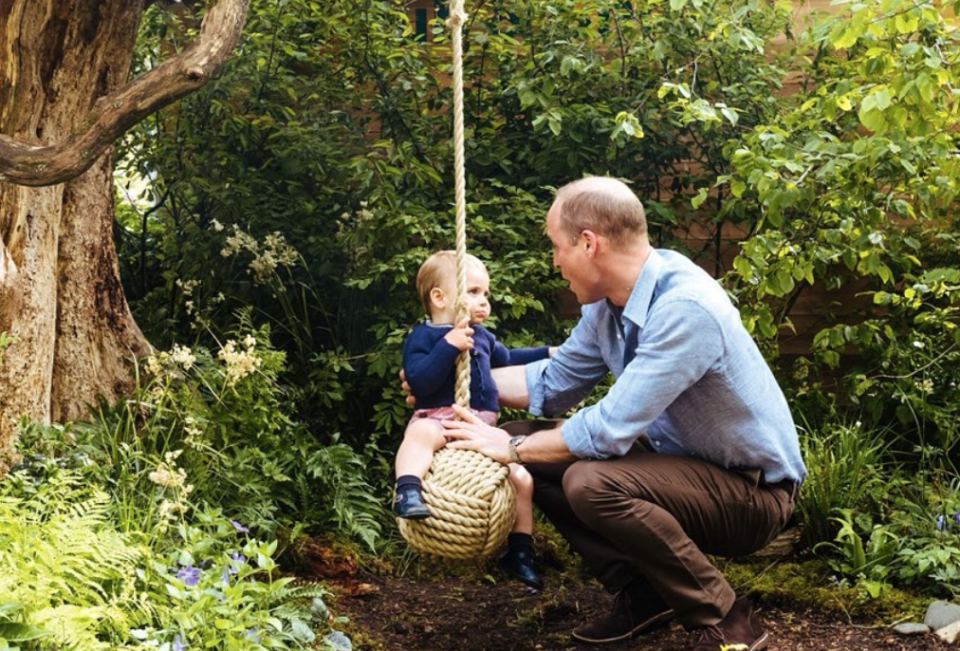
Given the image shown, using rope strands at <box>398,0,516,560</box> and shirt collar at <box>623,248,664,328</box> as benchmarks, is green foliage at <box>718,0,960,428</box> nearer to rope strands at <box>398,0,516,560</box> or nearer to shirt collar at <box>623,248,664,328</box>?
shirt collar at <box>623,248,664,328</box>

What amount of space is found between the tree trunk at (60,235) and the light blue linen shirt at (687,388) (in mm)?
2202

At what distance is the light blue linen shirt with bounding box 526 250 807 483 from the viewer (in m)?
3.47

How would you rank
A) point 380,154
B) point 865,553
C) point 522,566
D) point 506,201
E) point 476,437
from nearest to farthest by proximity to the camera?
point 476,437, point 522,566, point 865,553, point 506,201, point 380,154

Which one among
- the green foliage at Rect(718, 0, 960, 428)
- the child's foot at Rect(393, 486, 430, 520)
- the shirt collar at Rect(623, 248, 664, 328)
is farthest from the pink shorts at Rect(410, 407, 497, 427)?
the green foliage at Rect(718, 0, 960, 428)

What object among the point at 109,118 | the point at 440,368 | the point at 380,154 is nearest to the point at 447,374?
the point at 440,368

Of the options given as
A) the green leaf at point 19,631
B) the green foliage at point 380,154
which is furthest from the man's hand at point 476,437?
the green foliage at point 380,154

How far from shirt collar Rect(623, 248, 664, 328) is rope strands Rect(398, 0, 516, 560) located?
52 centimetres

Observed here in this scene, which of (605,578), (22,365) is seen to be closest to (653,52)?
(605,578)

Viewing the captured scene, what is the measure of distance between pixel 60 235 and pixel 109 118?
0.95 m

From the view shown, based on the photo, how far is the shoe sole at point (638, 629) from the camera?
3.98 m

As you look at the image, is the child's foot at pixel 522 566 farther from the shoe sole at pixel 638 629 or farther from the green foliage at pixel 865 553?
the green foliage at pixel 865 553

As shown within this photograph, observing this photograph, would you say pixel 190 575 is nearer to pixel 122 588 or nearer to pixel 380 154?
pixel 122 588

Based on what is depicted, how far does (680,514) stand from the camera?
3.61 m

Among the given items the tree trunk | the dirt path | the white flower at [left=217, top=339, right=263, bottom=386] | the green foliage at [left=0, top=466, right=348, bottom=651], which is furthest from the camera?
the tree trunk
